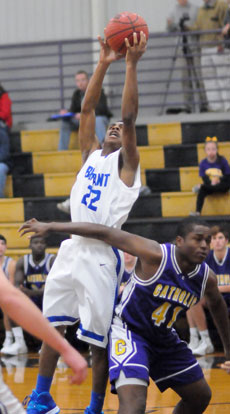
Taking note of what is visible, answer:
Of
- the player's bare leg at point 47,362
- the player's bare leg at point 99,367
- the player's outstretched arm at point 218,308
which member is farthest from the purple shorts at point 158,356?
the player's bare leg at point 47,362

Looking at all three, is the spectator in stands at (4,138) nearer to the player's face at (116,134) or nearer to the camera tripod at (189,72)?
the camera tripod at (189,72)

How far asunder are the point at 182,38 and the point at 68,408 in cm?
732

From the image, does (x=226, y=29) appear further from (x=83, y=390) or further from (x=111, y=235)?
(x=111, y=235)

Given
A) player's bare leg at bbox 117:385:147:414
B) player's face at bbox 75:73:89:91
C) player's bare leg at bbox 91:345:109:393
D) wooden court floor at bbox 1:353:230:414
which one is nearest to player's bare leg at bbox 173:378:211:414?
player's bare leg at bbox 117:385:147:414

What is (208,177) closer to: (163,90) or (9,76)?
(163,90)

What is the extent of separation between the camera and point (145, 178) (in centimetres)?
1134

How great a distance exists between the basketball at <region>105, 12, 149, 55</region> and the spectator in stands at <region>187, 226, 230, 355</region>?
391cm

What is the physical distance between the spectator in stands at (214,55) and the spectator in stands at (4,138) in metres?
2.81

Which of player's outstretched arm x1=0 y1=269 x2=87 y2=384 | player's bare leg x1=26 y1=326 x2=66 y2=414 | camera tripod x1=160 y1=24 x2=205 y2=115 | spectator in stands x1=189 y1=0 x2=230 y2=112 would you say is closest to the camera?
player's outstretched arm x1=0 y1=269 x2=87 y2=384

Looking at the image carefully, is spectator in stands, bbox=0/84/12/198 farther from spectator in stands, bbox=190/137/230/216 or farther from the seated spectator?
spectator in stands, bbox=190/137/230/216

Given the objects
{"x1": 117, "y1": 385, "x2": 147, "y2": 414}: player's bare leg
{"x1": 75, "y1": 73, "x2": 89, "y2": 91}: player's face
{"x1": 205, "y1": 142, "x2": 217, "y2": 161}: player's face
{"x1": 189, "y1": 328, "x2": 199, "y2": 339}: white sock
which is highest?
{"x1": 75, "y1": 73, "x2": 89, "y2": 91}: player's face

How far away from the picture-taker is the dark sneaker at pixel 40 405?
546 cm

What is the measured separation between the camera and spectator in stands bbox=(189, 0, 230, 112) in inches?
477

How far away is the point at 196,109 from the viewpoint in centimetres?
1274
